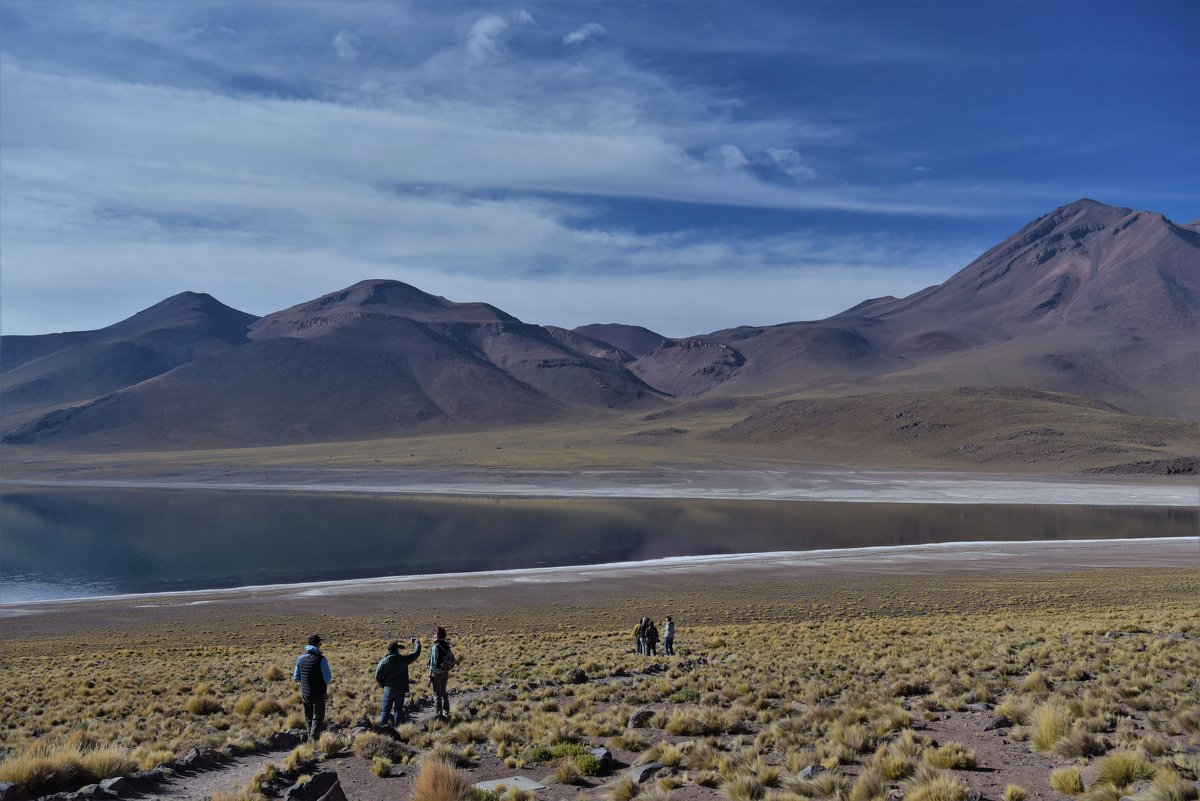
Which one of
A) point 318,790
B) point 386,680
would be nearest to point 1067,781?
point 318,790

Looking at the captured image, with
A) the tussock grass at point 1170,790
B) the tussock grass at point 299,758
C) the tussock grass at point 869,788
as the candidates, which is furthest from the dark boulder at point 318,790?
the tussock grass at point 1170,790

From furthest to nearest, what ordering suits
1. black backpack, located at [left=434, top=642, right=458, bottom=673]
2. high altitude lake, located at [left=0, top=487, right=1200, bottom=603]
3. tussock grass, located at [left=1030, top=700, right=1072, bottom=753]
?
high altitude lake, located at [left=0, top=487, right=1200, bottom=603] → black backpack, located at [left=434, top=642, right=458, bottom=673] → tussock grass, located at [left=1030, top=700, right=1072, bottom=753]

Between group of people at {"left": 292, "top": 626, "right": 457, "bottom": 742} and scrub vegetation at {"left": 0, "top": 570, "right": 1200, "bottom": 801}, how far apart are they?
408 mm

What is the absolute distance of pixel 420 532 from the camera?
52.6m

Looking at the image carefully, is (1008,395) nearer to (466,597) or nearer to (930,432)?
(930,432)

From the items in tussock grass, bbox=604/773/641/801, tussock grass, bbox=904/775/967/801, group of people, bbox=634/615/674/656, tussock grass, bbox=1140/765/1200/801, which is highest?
tussock grass, bbox=1140/765/1200/801

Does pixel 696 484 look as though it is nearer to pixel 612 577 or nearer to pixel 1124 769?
pixel 612 577

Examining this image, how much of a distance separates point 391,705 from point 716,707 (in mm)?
4172

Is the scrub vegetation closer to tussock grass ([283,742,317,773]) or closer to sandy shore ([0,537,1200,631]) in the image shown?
tussock grass ([283,742,317,773])

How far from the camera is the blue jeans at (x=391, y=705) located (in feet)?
35.1

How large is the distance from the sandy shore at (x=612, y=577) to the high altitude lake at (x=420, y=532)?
11.0ft

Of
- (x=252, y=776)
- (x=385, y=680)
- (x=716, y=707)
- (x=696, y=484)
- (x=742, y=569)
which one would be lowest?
(x=742, y=569)

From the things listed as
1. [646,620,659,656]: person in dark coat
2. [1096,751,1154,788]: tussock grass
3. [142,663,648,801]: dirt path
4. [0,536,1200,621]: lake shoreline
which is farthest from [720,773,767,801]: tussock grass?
[0,536,1200,621]: lake shoreline

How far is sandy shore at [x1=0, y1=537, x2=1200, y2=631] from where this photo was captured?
28406 millimetres
